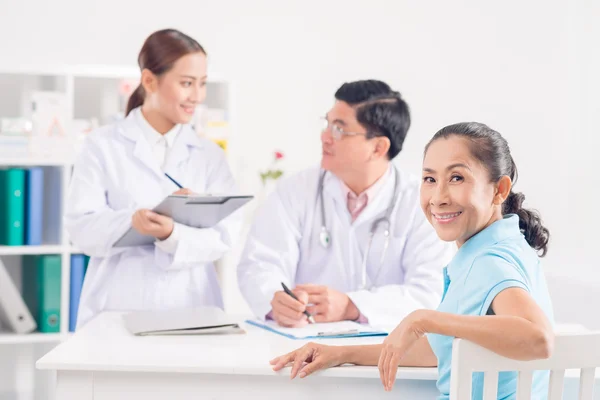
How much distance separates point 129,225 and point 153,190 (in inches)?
9.3

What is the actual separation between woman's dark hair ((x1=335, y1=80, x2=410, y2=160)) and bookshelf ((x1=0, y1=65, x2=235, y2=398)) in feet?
4.04

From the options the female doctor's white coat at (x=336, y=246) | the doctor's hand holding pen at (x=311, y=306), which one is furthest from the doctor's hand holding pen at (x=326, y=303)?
the female doctor's white coat at (x=336, y=246)

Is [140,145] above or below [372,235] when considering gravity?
above

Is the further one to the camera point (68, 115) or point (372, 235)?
point (68, 115)

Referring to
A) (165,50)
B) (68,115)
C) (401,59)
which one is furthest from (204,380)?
(401,59)

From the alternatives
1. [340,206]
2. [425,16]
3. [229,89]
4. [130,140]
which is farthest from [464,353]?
[425,16]

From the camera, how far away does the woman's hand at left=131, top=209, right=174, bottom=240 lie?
2195 mm

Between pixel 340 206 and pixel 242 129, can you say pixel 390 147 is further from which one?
pixel 242 129

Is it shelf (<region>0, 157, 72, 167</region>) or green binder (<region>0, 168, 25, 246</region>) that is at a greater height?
shelf (<region>0, 157, 72, 167</region>)

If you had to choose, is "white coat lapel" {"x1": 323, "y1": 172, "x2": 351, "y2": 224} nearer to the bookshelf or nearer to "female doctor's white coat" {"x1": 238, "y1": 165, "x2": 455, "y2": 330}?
"female doctor's white coat" {"x1": 238, "y1": 165, "x2": 455, "y2": 330}

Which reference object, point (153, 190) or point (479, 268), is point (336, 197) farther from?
point (479, 268)

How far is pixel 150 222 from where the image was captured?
86.4 inches

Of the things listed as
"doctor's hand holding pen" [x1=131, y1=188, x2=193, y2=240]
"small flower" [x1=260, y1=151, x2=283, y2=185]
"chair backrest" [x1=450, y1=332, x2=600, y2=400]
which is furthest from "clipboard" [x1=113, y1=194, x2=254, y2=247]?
"small flower" [x1=260, y1=151, x2=283, y2=185]

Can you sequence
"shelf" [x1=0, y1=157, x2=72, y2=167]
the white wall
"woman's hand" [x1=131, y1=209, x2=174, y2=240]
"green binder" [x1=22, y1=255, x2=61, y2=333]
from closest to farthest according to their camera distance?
1. "woman's hand" [x1=131, y1=209, x2=174, y2=240]
2. "shelf" [x1=0, y1=157, x2=72, y2=167]
3. "green binder" [x1=22, y1=255, x2=61, y2=333]
4. the white wall
